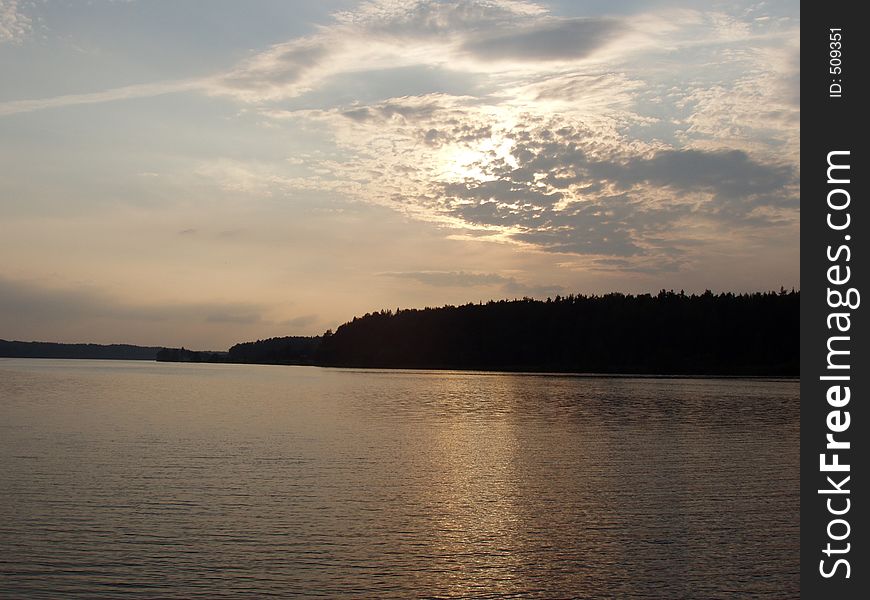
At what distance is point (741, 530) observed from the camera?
20969mm

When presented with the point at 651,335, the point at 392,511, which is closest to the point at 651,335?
the point at 651,335

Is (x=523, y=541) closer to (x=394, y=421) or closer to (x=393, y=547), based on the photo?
(x=393, y=547)

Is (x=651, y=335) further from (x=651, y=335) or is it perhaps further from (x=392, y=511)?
(x=392, y=511)

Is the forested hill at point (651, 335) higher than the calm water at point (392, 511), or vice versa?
the forested hill at point (651, 335)

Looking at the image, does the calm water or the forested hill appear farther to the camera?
the forested hill

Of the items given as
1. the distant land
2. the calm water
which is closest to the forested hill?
the distant land

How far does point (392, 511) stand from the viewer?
22781 millimetres

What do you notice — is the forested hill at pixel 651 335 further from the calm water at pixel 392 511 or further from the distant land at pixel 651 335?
the calm water at pixel 392 511

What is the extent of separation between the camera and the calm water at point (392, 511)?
16.4 m

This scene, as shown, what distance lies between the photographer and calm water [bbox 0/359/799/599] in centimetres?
1644

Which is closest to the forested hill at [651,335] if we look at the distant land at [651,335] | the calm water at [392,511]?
the distant land at [651,335]

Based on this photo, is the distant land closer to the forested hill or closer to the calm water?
the forested hill

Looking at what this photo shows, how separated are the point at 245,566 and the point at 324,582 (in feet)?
6.41

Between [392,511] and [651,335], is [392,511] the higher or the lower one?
the lower one
